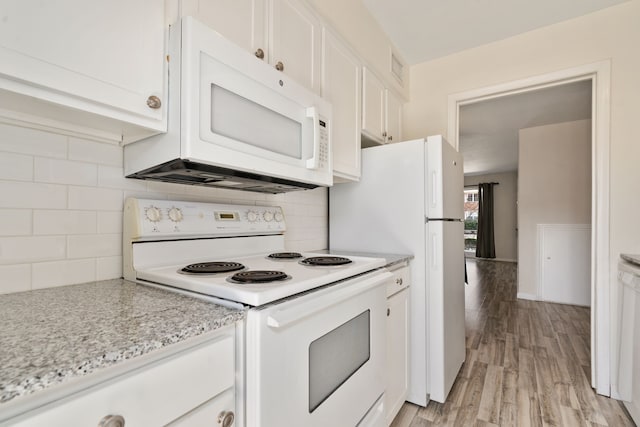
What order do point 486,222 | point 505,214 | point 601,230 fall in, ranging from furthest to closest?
point 486,222 → point 505,214 → point 601,230

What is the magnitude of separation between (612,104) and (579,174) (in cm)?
261

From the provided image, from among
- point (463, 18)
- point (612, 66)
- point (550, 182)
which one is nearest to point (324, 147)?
point (463, 18)

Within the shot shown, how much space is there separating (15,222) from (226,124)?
26.6 inches

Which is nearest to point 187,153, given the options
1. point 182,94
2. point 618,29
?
point 182,94

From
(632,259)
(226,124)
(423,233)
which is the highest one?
(226,124)

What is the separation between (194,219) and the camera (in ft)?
4.12

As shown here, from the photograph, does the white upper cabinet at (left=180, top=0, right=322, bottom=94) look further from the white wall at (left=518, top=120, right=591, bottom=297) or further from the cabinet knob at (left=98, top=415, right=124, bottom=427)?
the white wall at (left=518, top=120, right=591, bottom=297)

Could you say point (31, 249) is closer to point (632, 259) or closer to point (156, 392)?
point (156, 392)

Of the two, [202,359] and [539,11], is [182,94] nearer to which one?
[202,359]

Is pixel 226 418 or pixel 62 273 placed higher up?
pixel 62 273

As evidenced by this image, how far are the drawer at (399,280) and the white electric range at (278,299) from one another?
0.72 feet

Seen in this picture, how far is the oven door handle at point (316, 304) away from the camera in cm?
77

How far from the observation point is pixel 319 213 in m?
2.15

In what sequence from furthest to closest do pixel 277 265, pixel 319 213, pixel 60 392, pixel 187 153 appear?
pixel 319 213
pixel 277 265
pixel 187 153
pixel 60 392
